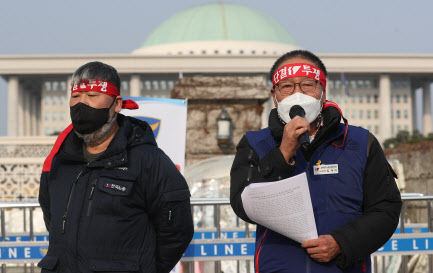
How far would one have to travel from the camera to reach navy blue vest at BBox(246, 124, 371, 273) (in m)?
2.67

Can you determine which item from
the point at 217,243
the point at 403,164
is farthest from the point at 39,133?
the point at 217,243

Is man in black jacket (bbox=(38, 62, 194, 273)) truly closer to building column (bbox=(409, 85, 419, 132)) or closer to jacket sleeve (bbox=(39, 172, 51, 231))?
jacket sleeve (bbox=(39, 172, 51, 231))

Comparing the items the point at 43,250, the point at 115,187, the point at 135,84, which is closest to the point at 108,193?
the point at 115,187

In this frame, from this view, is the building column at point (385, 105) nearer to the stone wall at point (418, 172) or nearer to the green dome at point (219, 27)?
the green dome at point (219, 27)

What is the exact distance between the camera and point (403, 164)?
1448 cm

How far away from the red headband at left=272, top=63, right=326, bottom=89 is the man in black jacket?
0.67m

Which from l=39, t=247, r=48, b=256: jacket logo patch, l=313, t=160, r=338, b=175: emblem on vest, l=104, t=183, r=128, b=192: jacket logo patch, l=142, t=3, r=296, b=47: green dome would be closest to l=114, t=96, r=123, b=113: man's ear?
l=104, t=183, r=128, b=192: jacket logo patch

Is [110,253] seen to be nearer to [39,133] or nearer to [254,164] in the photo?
[254,164]

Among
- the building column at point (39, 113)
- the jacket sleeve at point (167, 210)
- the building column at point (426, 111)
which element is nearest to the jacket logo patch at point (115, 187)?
the jacket sleeve at point (167, 210)

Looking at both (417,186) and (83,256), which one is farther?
(417,186)

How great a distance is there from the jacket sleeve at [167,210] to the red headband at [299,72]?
25.4 inches

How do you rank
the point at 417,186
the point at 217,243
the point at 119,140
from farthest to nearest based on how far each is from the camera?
1. the point at 417,186
2. the point at 217,243
3. the point at 119,140

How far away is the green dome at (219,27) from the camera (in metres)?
118

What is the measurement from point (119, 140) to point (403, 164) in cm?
1238
